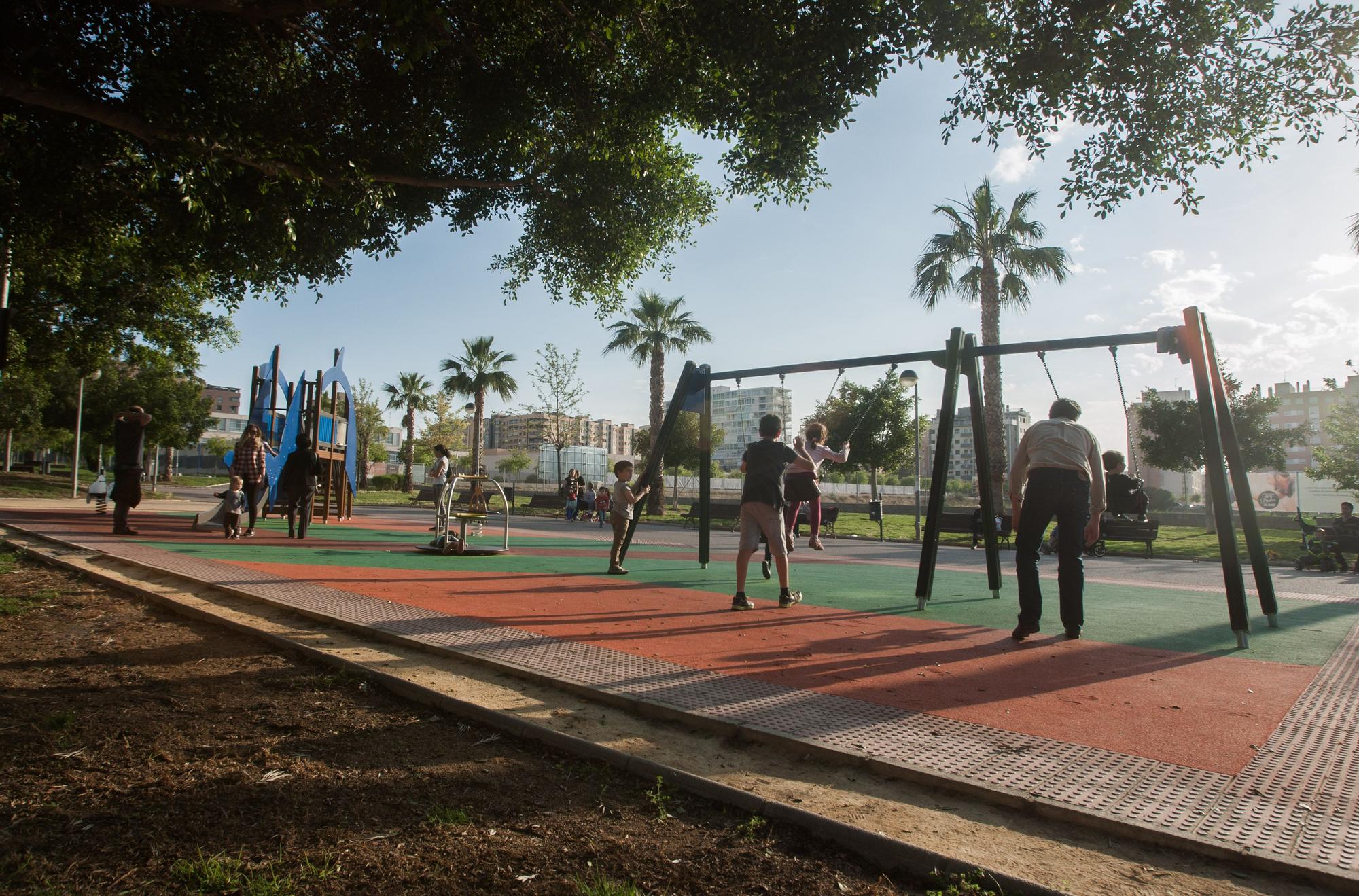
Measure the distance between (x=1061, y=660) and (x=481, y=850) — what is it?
4183mm

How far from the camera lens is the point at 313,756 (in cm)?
317

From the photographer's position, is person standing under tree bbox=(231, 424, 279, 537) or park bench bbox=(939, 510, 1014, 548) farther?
park bench bbox=(939, 510, 1014, 548)

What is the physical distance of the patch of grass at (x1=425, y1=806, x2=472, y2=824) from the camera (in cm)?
258

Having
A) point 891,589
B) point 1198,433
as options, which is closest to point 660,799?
point 891,589

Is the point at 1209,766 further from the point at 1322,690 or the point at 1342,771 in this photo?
the point at 1322,690

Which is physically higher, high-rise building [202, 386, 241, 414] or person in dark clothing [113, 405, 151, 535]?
high-rise building [202, 386, 241, 414]

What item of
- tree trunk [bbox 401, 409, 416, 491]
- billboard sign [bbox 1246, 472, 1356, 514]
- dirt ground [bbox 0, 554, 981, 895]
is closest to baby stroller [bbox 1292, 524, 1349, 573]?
dirt ground [bbox 0, 554, 981, 895]

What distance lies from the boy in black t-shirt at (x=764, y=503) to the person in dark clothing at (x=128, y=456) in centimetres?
976

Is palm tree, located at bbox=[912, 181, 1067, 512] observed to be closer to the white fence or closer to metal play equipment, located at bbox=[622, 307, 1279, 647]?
metal play equipment, located at bbox=[622, 307, 1279, 647]

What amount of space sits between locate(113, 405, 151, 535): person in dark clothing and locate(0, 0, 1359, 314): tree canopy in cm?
247

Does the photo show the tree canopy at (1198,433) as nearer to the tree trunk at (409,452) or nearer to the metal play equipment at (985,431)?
the metal play equipment at (985,431)

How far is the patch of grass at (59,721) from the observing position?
11.0 feet

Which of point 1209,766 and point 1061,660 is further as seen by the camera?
point 1061,660

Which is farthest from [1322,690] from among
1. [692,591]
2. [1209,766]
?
[692,591]
